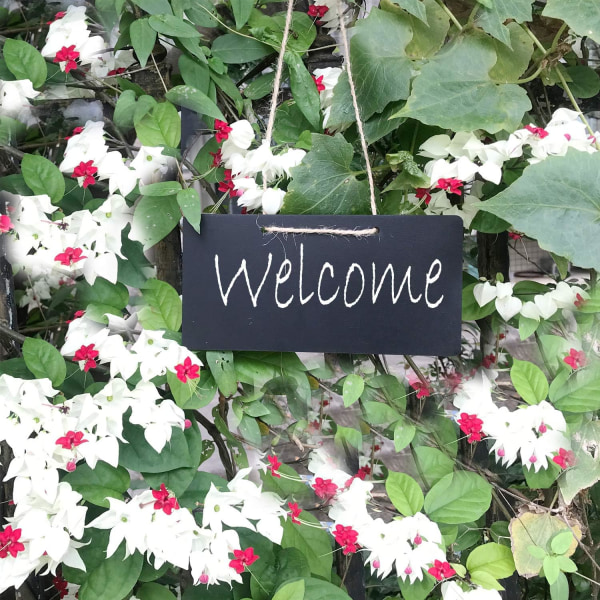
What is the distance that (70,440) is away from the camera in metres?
0.76

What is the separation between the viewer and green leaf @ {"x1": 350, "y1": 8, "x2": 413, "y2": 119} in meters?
0.82

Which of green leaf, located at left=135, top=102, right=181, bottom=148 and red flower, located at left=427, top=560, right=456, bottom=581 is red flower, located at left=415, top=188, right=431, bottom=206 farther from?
red flower, located at left=427, top=560, right=456, bottom=581

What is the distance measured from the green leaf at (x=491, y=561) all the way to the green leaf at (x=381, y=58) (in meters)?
0.62

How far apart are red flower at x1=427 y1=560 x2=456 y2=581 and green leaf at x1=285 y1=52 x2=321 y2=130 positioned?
60 cm

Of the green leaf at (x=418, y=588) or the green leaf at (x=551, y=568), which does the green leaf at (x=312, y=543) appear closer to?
the green leaf at (x=418, y=588)

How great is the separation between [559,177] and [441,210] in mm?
178

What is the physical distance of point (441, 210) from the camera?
0.91m

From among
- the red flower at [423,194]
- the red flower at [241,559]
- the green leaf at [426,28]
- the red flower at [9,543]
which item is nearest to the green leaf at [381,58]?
the green leaf at [426,28]

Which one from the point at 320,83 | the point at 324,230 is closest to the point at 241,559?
the point at 324,230

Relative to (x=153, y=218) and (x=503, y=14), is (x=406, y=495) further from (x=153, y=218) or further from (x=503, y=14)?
(x=503, y=14)

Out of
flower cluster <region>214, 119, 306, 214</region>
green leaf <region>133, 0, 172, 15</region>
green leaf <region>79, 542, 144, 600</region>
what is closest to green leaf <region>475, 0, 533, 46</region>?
flower cluster <region>214, 119, 306, 214</region>

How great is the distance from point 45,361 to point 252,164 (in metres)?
0.37

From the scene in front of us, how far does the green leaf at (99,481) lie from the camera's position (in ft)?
2.71

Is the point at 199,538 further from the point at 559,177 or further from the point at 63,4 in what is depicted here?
the point at 63,4
